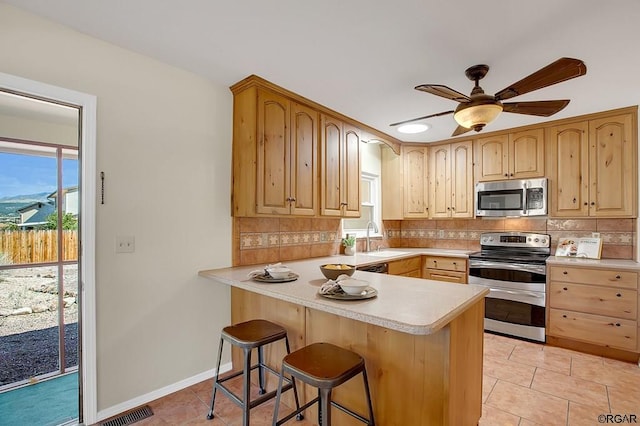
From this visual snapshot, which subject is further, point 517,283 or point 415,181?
point 415,181

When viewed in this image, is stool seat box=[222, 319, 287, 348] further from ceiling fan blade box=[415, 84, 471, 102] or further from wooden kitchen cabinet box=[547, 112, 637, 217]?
wooden kitchen cabinet box=[547, 112, 637, 217]

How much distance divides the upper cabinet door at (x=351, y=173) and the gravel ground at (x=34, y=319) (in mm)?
2791

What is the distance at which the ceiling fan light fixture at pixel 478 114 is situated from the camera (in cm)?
203

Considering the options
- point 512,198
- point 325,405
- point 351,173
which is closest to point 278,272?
point 325,405

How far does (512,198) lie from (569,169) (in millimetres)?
597

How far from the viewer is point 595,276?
292cm

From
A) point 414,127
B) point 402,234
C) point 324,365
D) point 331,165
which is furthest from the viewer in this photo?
point 402,234

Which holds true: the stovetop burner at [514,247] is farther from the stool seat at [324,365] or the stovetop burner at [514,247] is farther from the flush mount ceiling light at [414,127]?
the stool seat at [324,365]

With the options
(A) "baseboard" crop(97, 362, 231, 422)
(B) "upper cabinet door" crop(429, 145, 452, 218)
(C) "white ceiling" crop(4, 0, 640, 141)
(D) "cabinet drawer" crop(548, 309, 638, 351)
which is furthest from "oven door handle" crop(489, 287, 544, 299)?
(A) "baseboard" crop(97, 362, 231, 422)

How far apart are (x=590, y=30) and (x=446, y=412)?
222 centimetres

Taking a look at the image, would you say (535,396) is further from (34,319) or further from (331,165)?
(34,319)

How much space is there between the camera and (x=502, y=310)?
11.1 feet

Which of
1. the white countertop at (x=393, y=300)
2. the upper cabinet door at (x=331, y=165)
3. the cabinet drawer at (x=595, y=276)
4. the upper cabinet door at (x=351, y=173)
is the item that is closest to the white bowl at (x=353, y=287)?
the white countertop at (x=393, y=300)

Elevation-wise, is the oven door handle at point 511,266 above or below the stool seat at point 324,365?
above
